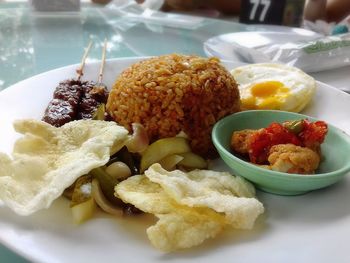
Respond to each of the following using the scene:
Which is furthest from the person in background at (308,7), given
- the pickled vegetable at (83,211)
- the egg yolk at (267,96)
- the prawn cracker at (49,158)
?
the pickled vegetable at (83,211)

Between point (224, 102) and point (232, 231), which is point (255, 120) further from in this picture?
point (232, 231)

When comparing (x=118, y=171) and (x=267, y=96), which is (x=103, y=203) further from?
(x=267, y=96)

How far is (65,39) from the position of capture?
115 inches

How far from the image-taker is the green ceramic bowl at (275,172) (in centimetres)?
125

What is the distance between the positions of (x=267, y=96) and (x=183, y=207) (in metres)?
0.89

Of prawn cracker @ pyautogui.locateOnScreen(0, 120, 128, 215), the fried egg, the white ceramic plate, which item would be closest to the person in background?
the fried egg

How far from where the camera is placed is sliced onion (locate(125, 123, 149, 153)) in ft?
4.65

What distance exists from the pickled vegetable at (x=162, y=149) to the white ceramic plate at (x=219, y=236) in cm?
23

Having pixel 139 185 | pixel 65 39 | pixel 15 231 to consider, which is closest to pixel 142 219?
pixel 139 185

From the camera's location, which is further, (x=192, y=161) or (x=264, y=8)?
(x=264, y=8)

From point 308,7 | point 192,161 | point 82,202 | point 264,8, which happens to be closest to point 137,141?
point 192,161

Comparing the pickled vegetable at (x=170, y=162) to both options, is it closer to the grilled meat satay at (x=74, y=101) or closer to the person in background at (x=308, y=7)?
the grilled meat satay at (x=74, y=101)

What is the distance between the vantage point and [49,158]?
1286mm

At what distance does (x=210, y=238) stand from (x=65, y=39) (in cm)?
217
